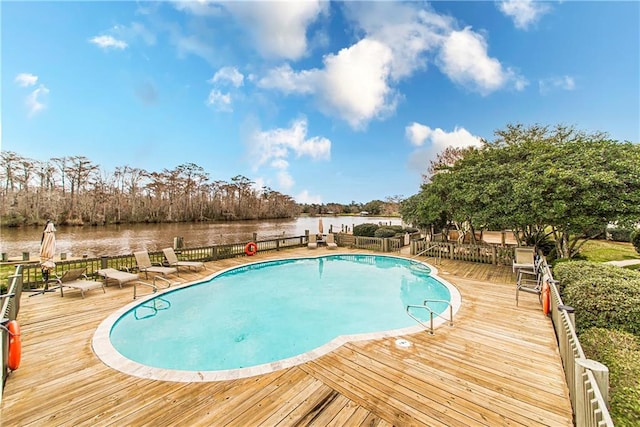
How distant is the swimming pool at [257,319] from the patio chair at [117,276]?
117 cm

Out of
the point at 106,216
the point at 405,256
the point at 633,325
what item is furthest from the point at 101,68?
the point at 106,216

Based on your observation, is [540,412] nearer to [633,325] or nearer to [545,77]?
[633,325]

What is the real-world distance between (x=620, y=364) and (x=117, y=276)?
10.1 m

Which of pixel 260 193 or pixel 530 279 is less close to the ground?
pixel 260 193

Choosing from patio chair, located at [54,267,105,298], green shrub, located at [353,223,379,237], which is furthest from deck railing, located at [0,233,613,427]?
green shrub, located at [353,223,379,237]

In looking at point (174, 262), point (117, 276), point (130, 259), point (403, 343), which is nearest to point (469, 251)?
point (403, 343)

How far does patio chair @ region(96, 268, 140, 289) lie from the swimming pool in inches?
46.0

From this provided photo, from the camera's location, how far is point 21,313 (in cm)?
535

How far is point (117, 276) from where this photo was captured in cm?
721

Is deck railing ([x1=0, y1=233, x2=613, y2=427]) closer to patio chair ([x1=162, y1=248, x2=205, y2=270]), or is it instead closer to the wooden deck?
the wooden deck

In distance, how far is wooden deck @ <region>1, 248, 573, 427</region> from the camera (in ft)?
8.43

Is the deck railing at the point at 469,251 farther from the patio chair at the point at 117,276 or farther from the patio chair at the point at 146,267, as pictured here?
the patio chair at the point at 117,276

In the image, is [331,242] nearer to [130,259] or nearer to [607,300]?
[130,259]

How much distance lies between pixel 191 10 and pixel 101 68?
5.39 metres
